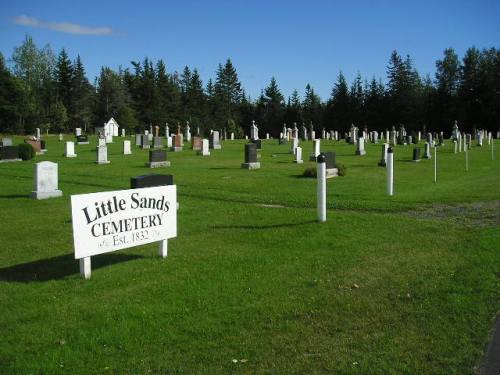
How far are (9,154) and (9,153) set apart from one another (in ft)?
0.19

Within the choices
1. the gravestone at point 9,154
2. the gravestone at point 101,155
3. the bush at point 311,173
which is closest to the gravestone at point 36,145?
the gravestone at point 9,154

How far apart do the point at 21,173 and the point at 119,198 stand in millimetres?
18173

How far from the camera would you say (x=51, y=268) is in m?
8.22

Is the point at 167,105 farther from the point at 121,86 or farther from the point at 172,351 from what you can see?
the point at 172,351

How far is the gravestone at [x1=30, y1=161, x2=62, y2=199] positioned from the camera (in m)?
15.7

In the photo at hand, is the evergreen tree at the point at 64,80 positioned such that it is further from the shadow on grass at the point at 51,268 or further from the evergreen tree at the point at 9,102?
the shadow on grass at the point at 51,268

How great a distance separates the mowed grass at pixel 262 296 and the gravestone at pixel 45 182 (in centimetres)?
248

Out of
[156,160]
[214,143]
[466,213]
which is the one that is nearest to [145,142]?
[214,143]

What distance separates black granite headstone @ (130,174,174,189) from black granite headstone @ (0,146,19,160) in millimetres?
20665

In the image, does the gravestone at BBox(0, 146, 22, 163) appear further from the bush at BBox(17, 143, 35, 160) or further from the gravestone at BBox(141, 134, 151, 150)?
the gravestone at BBox(141, 134, 151, 150)

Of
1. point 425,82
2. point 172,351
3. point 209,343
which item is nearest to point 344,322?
point 209,343

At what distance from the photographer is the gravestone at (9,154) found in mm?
29094

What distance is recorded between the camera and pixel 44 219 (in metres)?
12.5

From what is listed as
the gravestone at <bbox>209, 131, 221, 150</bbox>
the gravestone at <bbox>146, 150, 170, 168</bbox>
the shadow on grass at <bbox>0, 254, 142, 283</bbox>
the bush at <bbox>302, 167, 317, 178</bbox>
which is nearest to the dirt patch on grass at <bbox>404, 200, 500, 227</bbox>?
the shadow on grass at <bbox>0, 254, 142, 283</bbox>
